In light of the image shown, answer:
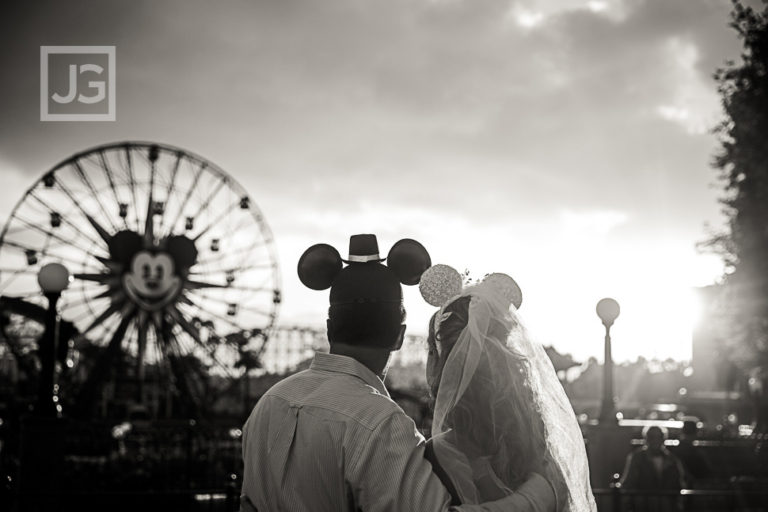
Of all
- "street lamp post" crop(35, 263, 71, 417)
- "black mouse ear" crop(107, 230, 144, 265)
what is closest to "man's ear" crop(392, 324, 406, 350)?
"street lamp post" crop(35, 263, 71, 417)

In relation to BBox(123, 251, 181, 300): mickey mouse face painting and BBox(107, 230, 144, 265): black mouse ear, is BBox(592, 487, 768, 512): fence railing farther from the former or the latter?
BBox(107, 230, 144, 265): black mouse ear

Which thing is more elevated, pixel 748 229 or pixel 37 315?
pixel 748 229

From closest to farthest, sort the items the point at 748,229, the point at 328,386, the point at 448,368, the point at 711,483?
1. the point at 328,386
2. the point at 448,368
3. the point at 711,483
4. the point at 748,229

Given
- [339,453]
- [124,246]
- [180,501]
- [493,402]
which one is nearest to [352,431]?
[339,453]

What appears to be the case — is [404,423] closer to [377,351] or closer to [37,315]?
[377,351]

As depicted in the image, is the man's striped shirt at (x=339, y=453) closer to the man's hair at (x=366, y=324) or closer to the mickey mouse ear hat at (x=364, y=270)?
the man's hair at (x=366, y=324)

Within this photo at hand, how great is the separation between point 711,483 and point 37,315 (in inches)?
596

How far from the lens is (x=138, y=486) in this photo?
11.4m

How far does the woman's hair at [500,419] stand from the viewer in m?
2.14

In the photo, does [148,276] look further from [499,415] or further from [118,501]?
[499,415]

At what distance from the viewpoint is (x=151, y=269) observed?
70.4 feet

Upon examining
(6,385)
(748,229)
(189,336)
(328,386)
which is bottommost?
(6,385)

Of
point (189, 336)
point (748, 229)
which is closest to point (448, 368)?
point (748, 229)

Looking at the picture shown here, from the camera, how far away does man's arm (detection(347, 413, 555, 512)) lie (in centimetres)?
180
